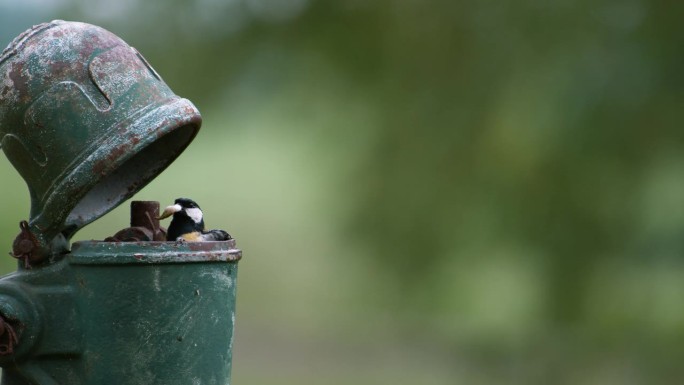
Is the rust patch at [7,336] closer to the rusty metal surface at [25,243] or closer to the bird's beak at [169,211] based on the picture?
the rusty metal surface at [25,243]

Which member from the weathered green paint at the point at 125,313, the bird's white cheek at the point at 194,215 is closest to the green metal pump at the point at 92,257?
the weathered green paint at the point at 125,313

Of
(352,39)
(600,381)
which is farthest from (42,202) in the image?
(600,381)

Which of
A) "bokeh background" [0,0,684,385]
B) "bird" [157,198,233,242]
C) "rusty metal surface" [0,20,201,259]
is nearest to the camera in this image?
"rusty metal surface" [0,20,201,259]

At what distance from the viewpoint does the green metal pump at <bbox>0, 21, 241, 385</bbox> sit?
4.98 ft

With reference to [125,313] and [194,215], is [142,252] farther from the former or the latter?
[194,215]

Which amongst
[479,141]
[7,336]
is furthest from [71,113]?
[479,141]

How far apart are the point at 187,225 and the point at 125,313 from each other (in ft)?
0.71

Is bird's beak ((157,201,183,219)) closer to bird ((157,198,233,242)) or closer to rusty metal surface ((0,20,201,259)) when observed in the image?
bird ((157,198,233,242))

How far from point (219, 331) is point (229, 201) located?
14.3ft

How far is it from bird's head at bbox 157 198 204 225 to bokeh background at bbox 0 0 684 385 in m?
3.17

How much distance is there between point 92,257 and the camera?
152 cm

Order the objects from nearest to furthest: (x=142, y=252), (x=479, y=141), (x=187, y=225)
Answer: (x=142, y=252), (x=187, y=225), (x=479, y=141)

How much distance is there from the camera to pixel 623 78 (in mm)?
4730

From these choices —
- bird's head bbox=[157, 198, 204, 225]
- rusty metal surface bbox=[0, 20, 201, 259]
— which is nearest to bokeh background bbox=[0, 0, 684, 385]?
bird's head bbox=[157, 198, 204, 225]
